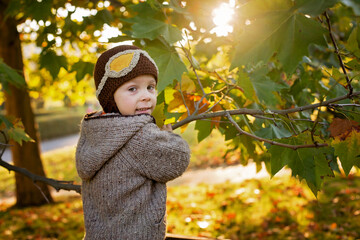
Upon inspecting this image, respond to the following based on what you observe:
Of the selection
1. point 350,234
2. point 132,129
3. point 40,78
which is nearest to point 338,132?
point 132,129

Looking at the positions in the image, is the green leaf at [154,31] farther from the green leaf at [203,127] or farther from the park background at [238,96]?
the green leaf at [203,127]

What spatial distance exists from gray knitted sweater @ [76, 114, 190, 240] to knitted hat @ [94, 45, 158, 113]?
0.36 ft

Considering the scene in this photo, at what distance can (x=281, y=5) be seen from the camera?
3.45ft

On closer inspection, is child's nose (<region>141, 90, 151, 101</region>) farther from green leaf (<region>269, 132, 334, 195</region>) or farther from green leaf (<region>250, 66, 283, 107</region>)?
green leaf (<region>250, 66, 283, 107</region>)

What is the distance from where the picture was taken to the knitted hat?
1449 mm

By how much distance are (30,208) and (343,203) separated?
4628 millimetres

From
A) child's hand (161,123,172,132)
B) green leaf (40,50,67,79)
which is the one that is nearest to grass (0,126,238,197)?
green leaf (40,50,67,79)

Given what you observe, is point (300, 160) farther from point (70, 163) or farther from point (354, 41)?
point (70, 163)

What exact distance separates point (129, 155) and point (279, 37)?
761 millimetres

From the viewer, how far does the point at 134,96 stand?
58.3 inches

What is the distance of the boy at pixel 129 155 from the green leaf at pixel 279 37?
1.71 ft

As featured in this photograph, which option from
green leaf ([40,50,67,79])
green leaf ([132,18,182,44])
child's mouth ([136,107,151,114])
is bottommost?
child's mouth ([136,107,151,114])

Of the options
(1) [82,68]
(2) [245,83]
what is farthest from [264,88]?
(1) [82,68]

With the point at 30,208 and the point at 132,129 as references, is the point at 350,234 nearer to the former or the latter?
the point at 132,129
